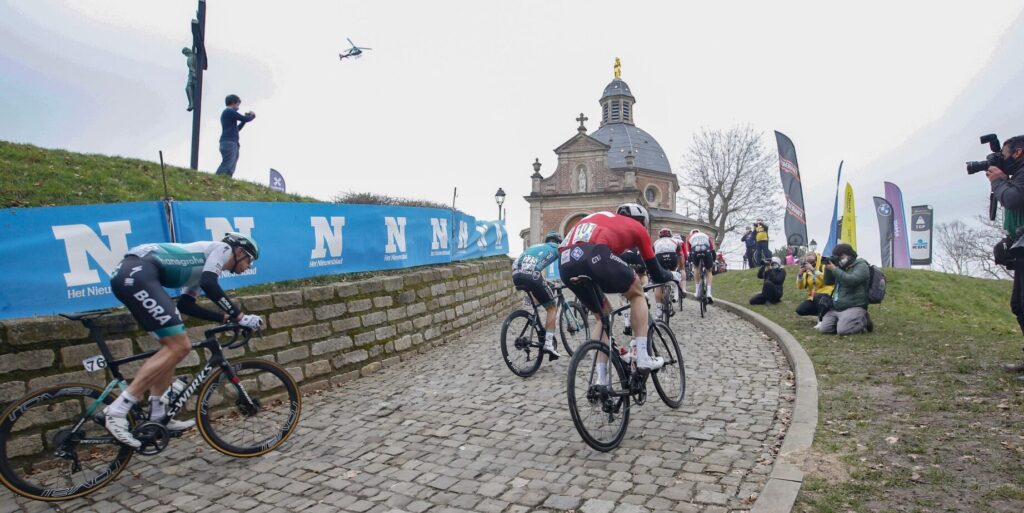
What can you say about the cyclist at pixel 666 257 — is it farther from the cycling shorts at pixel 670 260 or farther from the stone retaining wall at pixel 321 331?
the stone retaining wall at pixel 321 331

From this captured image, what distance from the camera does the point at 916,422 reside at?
169 inches

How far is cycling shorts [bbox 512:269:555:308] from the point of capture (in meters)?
6.98

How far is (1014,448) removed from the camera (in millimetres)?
3646

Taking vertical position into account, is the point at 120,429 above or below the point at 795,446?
above

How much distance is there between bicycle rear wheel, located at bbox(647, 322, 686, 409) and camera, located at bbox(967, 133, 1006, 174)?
349cm

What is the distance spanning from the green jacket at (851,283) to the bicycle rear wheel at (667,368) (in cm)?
430

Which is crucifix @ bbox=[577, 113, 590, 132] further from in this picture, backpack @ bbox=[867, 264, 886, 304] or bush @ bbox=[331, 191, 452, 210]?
backpack @ bbox=[867, 264, 886, 304]

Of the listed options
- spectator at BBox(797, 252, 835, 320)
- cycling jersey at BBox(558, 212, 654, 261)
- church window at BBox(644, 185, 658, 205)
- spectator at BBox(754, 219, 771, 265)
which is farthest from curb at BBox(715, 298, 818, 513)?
church window at BBox(644, 185, 658, 205)

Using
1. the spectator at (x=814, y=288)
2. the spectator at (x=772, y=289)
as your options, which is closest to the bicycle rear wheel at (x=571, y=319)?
the spectator at (x=814, y=288)

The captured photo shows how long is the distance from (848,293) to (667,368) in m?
4.78

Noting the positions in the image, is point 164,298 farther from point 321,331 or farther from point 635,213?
point 635,213

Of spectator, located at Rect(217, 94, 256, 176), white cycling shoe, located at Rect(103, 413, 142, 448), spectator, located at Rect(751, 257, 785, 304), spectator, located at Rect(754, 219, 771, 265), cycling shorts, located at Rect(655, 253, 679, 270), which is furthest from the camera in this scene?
spectator, located at Rect(754, 219, 771, 265)

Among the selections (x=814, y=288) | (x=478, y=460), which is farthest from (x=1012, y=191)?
(x=478, y=460)

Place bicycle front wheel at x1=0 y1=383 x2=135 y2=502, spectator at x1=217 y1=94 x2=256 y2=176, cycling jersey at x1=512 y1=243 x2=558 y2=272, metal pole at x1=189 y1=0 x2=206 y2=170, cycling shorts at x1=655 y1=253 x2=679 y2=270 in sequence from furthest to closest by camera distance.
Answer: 1. metal pole at x1=189 y1=0 x2=206 y2=170
2. spectator at x1=217 y1=94 x2=256 y2=176
3. cycling shorts at x1=655 y1=253 x2=679 y2=270
4. cycling jersey at x1=512 y1=243 x2=558 y2=272
5. bicycle front wheel at x1=0 y1=383 x2=135 y2=502
